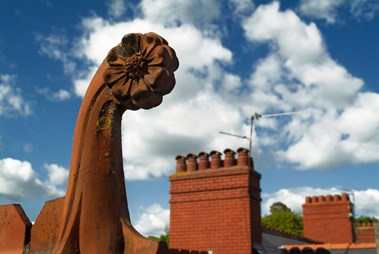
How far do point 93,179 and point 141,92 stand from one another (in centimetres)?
54

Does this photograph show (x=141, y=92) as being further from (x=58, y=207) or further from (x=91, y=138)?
(x=58, y=207)

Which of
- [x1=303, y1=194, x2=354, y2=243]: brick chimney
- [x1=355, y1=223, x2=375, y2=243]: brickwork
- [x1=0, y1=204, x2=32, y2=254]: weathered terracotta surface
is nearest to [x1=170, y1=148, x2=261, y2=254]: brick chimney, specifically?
[x1=0, y1=204, x2=32, y2=254]: weathered terracotta surface

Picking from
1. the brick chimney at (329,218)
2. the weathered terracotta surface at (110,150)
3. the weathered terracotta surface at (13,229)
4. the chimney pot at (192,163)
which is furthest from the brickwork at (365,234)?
the weathered terracotta surface at (110,150)

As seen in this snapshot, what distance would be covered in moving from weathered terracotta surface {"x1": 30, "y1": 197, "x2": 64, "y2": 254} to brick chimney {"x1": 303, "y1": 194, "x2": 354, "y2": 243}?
55.3 feet

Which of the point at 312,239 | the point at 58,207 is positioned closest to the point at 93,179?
the point at 58,207

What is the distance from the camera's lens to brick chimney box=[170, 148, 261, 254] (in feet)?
33.8

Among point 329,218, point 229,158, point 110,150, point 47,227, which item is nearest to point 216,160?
point 229,158

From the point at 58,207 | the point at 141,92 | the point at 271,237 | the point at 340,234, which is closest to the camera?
the point at 141,92

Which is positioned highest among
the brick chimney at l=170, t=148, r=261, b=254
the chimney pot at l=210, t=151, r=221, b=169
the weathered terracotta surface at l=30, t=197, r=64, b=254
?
the chimney pot at l=210, t=151, r=221, b=169

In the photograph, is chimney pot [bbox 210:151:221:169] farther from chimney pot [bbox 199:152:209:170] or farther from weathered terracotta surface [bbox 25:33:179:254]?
weathered terracotta surface [bbox 25:33:179:254]

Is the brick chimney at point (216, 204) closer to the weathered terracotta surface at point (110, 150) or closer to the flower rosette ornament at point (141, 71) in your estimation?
the weathered terracotta surface at point (110, 150)

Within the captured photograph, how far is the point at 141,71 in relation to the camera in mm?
2514

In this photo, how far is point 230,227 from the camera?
34.0ft

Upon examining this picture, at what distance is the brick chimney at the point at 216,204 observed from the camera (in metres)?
10.3
